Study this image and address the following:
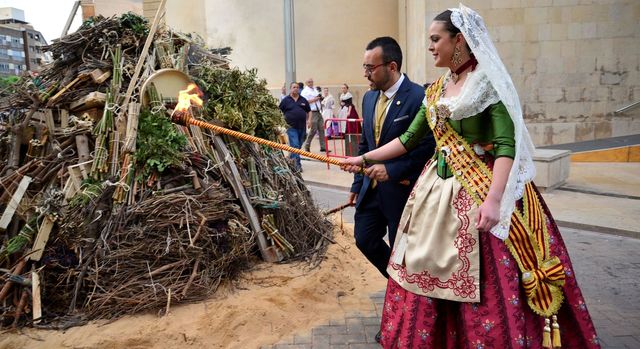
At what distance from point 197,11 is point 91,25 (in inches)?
753

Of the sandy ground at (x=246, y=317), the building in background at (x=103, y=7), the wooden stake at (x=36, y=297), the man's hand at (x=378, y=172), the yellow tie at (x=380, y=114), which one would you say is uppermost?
the building in background at (x=103, y=7)

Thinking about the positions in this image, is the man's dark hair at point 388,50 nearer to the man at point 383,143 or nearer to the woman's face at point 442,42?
the man at point 383,143

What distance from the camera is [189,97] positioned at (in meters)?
4.46

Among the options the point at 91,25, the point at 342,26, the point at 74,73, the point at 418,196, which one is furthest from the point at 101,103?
the point at 342,26

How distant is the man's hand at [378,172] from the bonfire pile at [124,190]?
1559 mm

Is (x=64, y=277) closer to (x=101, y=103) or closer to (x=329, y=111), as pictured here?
(x=101, y=103)

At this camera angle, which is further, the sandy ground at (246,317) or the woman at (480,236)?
the sandy ground at (246,317)

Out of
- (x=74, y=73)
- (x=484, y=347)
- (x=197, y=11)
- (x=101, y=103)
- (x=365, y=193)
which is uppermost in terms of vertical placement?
(x=197, y=11)

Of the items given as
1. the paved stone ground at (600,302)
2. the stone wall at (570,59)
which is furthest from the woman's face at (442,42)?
the stone wall at (570,59)

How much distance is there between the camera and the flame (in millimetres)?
4223

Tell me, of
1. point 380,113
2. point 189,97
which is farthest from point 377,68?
point 189,97

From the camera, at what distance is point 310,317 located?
411cm

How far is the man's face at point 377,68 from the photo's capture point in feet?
12.0

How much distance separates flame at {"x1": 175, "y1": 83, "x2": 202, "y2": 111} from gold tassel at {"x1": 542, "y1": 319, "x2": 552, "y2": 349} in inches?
115
